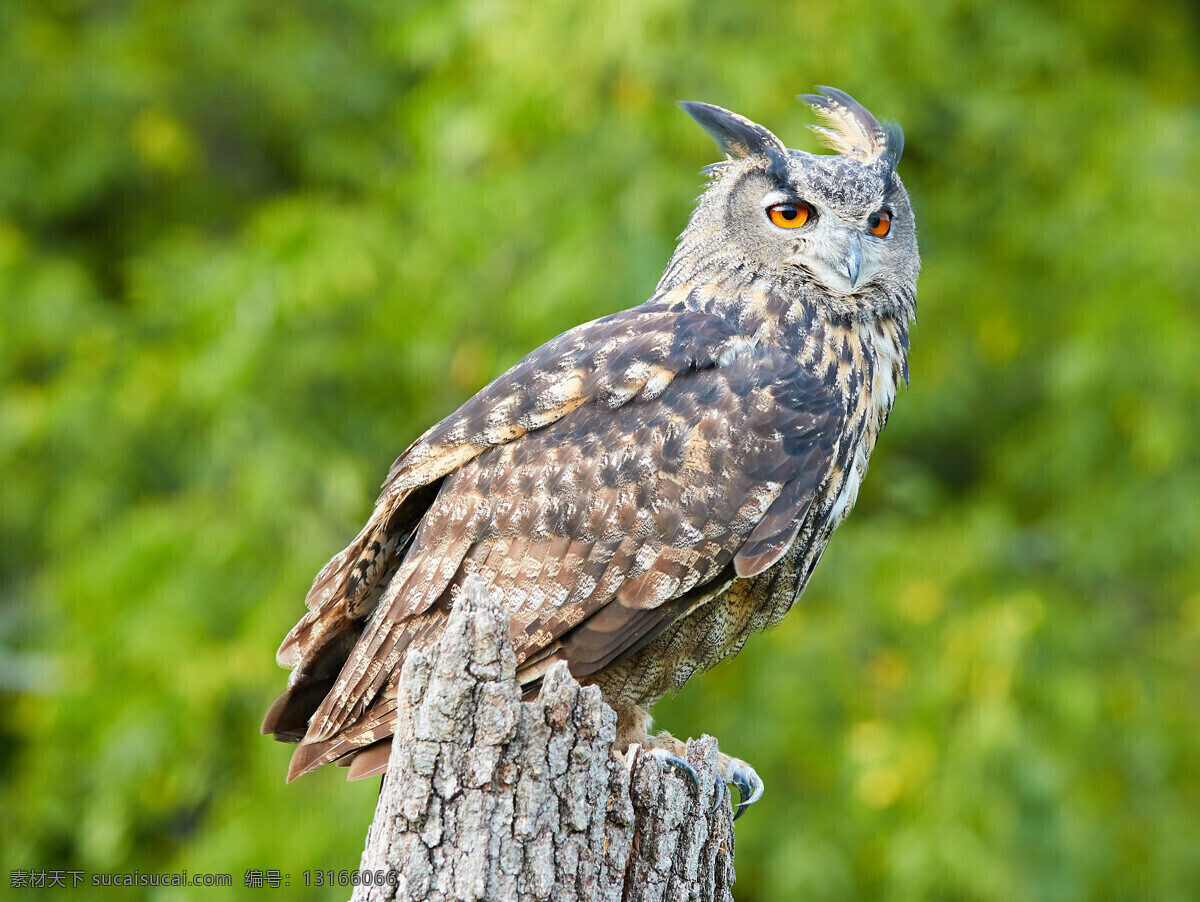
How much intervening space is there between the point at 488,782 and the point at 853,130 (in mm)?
1966

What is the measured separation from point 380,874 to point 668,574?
2.51ft

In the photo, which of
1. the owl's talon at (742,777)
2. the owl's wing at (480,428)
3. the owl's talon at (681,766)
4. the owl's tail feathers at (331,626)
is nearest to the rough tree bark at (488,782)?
the owl's talon at (681,766)

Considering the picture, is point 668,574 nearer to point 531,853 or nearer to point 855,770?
point 531,853

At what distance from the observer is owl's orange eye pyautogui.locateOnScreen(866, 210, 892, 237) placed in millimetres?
2977

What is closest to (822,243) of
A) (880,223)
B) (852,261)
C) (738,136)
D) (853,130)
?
(852,261)

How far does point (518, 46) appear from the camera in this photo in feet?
17.6

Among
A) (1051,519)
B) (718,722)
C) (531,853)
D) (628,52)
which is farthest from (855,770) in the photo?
(531,853)

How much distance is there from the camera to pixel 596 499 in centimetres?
259

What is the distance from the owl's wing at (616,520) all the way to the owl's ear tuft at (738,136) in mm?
555

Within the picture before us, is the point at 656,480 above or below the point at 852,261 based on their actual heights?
below

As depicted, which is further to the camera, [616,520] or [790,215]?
[790,215]

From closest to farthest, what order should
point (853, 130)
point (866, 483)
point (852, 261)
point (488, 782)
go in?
point (488, 782)
point (852, 261)
point (853, 130)
point (866, 483)

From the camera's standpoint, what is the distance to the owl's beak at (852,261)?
2840 mm

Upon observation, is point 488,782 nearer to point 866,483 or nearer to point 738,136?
point 738,136
